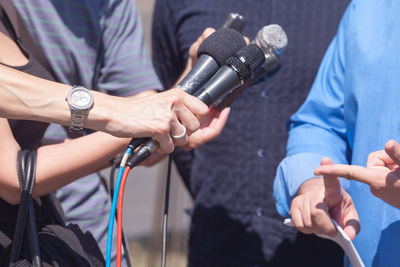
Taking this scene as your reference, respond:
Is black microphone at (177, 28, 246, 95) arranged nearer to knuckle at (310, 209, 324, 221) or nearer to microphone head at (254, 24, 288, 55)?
microphone head at (254, 24, 288, 55)

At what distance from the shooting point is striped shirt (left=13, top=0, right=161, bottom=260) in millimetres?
1903

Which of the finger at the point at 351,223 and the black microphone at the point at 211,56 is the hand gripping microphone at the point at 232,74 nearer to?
the black microphone at the point at 211,56

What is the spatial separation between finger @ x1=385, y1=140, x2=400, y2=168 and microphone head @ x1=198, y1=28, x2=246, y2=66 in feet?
1.51

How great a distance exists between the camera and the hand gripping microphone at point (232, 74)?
1.39m

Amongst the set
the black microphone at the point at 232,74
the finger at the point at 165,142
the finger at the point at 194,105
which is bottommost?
the finger at the point at 165,142

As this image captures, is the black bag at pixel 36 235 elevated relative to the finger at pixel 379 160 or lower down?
lower down

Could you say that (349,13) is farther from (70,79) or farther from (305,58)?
(70,79)

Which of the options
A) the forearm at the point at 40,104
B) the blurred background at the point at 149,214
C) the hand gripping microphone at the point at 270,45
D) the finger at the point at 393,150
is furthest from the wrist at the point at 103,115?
the blurred background at the point at 149,214

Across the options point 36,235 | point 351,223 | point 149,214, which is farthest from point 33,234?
point 149,214

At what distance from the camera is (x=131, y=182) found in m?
7.21

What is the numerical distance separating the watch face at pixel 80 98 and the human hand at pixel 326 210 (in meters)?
0.59

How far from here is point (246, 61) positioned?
143cm

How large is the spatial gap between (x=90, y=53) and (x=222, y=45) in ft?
2.18

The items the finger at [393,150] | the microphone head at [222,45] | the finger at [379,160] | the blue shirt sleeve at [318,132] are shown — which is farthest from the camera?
the blue shirt sleeve at [318,132]
